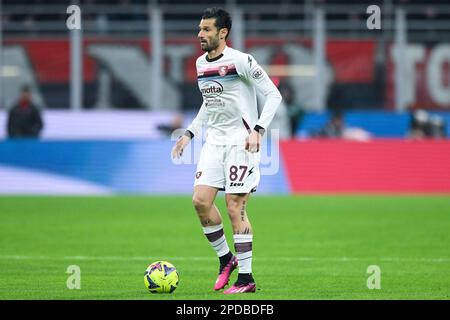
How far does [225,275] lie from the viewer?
9906mm

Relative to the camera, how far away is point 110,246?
45.8 feet

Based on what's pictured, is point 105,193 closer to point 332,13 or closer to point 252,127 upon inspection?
point 332,13

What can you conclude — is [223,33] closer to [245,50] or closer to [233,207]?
[233,207]

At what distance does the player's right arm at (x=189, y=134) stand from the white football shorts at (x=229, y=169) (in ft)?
0.93

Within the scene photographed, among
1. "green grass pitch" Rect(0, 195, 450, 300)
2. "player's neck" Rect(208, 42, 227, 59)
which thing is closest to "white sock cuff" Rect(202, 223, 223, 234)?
"green grass pitch" Rect(0, 195, 450, 300)

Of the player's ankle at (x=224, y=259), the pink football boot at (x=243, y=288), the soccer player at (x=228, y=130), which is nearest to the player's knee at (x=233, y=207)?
the soccer player at (x=228, y=130)

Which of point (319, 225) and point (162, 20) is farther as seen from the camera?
point (162, 20)

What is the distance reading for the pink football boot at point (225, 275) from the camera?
9828mm

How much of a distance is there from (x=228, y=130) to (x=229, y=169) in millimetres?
353

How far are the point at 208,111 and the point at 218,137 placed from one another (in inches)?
10.8

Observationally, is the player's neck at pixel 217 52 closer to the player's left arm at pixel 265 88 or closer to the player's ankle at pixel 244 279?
the player's left arm at pixel 265 88

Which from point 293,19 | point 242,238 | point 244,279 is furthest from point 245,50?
point 244,279

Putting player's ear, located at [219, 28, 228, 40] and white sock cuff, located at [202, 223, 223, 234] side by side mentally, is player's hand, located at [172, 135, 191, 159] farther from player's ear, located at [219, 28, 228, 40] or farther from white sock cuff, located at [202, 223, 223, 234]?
player's ear, located at [219, 28, 228, 40]
